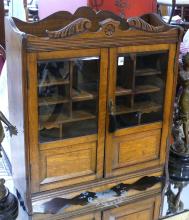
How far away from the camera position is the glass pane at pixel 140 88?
47.7 inches

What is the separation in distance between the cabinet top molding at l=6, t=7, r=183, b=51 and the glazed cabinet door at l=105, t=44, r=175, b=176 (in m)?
0.04

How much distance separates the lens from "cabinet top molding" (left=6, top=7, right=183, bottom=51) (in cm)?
104

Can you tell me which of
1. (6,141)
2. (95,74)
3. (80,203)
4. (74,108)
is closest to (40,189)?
(80,203)

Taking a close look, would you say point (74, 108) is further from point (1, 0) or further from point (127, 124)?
point (1, 0)

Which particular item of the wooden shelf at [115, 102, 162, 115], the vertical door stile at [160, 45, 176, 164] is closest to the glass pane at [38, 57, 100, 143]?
the wooden shelf at [115, 102, 162, 115]

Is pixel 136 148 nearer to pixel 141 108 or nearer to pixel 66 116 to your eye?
pixel 141 108

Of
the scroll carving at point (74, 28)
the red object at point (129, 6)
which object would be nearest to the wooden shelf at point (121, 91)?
the scroll carving at point (74, 28)

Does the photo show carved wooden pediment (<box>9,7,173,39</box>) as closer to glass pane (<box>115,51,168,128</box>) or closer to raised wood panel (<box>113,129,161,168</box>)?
glass pane (<box>115,51,168,128</box>)

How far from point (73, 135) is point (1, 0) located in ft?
5.56

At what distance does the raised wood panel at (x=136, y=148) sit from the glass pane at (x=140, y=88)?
0.19ft

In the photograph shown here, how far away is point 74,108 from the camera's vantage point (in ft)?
3.92

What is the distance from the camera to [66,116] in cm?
119

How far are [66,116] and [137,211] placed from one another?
49cm

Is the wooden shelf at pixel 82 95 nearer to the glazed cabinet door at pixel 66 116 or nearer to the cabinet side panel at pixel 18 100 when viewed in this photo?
the glazed cabinet door at pixel 66 116
